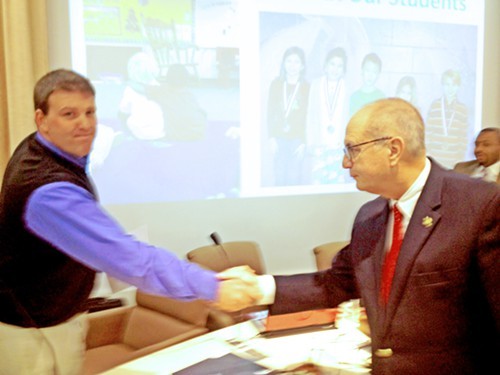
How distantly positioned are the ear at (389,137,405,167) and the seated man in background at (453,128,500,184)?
3595 mm

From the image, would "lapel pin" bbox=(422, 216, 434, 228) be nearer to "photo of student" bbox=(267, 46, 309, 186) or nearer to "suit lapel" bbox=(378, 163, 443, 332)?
"suit lapel" bbox=(378, 163, 443, 332)

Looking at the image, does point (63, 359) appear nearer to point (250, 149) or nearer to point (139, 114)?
point (139, 114)

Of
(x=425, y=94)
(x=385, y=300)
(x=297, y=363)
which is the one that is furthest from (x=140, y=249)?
(x=425, y=94)

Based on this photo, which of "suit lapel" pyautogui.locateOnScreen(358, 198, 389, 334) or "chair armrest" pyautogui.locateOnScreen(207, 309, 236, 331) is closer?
"suit lapel" pyautogui.locateOnScreen(358, 198, 389, 334)

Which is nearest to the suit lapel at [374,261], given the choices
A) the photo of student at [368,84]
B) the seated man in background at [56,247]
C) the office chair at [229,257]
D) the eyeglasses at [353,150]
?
the eyeglasses at [353,150]

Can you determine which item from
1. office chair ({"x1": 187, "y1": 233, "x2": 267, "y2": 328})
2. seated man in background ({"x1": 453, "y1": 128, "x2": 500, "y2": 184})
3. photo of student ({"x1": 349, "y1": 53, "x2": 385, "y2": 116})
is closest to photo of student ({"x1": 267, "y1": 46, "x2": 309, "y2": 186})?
photo of student ({"x1": 349, "y1": 53, "x2": 385, "y2": 116})

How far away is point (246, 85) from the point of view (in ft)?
14.0

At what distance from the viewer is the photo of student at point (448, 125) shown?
5.11 m

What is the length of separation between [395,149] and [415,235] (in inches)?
10.3

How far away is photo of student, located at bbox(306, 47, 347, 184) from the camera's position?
14.9 ft

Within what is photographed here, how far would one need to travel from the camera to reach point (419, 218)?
164 cm

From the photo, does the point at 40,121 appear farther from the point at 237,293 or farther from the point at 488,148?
the point at 488,148

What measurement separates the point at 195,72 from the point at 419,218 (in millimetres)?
2745

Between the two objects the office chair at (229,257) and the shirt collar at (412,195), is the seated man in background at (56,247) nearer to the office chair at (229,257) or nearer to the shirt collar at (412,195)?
the shirt collar at (412,195)
